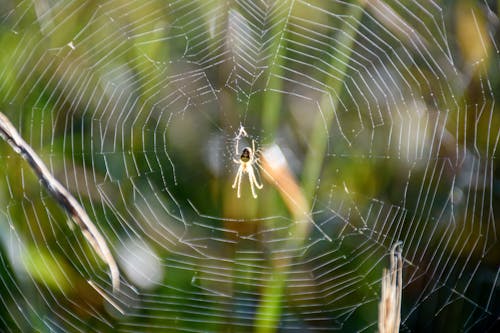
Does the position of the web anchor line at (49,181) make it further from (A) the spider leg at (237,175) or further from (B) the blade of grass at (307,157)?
(A) the spider leg at (237,175)

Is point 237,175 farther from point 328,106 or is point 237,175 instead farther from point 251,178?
point 328,106

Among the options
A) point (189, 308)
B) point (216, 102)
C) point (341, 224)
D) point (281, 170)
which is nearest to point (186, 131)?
point (216, 102)

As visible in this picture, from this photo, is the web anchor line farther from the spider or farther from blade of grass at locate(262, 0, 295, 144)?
the spider

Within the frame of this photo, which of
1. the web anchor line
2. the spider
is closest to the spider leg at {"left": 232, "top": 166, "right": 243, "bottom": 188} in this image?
the spider

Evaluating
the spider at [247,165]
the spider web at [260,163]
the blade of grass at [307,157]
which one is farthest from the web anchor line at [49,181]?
the spider at [247,165]

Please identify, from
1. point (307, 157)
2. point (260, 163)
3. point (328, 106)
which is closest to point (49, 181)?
point (307, 157)

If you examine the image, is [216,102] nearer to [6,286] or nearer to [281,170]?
[281,170]

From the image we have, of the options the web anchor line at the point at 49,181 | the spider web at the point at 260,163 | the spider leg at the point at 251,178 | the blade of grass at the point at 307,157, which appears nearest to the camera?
the web anchor line at the point at 49,181
